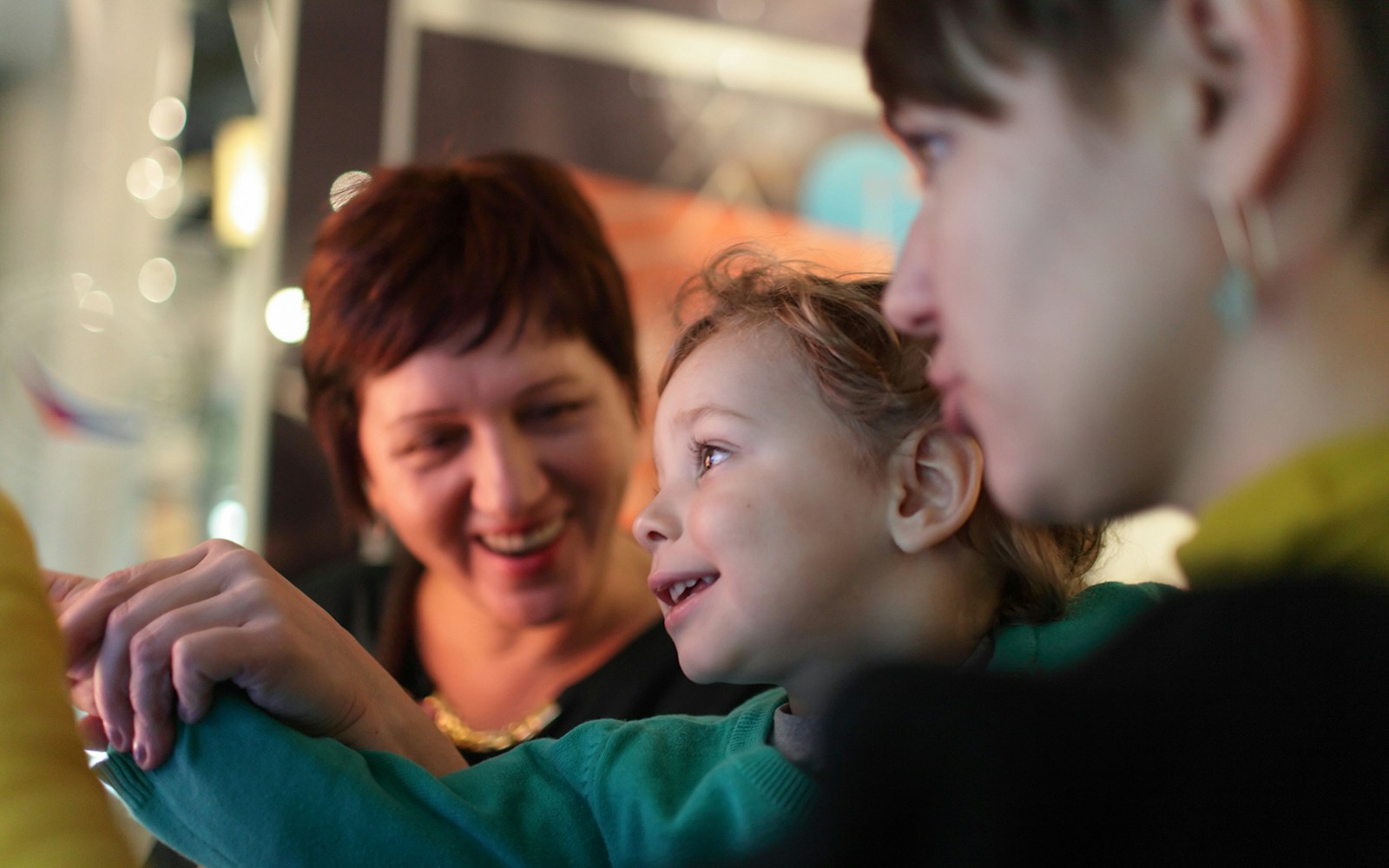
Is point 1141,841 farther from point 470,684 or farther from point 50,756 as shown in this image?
point 470,684

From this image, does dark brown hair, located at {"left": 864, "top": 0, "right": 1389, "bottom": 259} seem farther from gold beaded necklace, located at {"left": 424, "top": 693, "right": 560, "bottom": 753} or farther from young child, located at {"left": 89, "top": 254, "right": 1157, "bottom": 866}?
gold beaded necklace, located at {"left": 424, "top": 693, "right": 560, "bottom": 753}

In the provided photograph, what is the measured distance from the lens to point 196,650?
673 millimetres

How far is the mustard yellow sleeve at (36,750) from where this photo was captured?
0.47 meters

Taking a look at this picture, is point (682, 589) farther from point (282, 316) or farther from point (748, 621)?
point (282, 316)

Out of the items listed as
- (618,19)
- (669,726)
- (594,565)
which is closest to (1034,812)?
(669,726)

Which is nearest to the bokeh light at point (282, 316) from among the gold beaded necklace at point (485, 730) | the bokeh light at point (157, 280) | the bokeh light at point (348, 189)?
the bokeh light at point (157, 280)

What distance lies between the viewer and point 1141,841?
42 centimetres

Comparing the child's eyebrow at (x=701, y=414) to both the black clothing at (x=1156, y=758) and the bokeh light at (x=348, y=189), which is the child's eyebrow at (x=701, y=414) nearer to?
the black clothing at (x=1156, y=758)

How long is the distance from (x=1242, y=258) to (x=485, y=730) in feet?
2.73

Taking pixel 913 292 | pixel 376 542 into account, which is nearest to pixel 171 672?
pixel 913 292

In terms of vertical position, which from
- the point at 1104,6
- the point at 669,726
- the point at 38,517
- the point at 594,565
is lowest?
the point at 38,517

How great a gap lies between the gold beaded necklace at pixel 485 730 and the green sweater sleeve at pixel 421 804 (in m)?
0.24

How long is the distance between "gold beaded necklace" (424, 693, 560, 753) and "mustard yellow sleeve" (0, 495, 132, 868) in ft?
1.50

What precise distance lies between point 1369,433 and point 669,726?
1.73 ft
